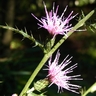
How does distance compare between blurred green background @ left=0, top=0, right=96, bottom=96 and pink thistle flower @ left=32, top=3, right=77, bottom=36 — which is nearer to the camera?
pink thistle flower @ left=32, top=3, right=77, bottom=36

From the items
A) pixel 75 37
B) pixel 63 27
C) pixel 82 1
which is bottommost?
pixel 63 27

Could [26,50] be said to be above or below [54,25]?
above

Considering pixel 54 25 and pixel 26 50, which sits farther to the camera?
pixel 26 50

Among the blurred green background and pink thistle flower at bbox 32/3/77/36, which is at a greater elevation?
the blurred green background

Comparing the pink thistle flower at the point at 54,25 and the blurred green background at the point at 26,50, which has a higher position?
the blurred green background at the point at 26,50

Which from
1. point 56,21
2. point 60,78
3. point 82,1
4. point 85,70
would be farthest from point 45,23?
point 82,1

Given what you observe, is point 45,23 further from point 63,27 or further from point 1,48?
point 1,48

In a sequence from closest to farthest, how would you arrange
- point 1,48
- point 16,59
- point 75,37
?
point 16,59, point 1,48, point 75,37

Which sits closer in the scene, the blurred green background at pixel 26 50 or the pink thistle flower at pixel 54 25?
the pink thistle flower at pixel 54 25
